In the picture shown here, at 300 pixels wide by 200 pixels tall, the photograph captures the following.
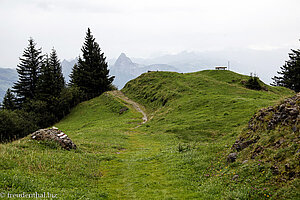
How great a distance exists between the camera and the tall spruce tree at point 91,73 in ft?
256

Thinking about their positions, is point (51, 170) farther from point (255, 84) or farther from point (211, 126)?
point (255, 84)

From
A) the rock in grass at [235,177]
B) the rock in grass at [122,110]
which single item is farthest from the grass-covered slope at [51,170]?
the rock in grass at [122,110]

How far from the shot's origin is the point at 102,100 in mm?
66312

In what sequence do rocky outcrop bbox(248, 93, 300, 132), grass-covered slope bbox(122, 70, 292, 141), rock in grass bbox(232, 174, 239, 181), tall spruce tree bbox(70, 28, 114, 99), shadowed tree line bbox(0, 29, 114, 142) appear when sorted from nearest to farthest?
rock in grass bbox(232, 174, 239, 181)
rocky outcrop bbox(248, 93, 300, 132)
grass-covered slope bbox(122, 70, 292, 141)
shadowed tree line bbox(0, 29, 114, 142)
tall spruce tree bbox(70, 28, 114, 99)

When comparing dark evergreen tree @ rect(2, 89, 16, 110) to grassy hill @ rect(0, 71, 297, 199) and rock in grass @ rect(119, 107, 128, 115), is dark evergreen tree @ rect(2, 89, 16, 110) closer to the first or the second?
rock in grass @ rect(119, 107, 128, 115)

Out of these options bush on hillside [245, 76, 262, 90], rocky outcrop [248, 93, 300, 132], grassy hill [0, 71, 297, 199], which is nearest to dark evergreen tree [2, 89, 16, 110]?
grassy hill [0, 71, 297, 199]

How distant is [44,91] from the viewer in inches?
2446

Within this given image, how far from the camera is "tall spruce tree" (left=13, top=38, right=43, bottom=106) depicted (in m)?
68.3

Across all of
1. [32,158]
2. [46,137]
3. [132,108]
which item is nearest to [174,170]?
[32,158]

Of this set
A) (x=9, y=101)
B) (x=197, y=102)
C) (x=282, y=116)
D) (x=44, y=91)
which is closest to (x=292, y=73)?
(x=197, y=102)

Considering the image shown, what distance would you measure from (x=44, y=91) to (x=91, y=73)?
19.7m

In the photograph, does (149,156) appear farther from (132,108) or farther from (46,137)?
(132,108)

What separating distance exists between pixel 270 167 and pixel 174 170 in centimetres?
644

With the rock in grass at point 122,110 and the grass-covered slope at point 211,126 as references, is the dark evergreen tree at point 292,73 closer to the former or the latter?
the grass-covered slope at point 211,126
